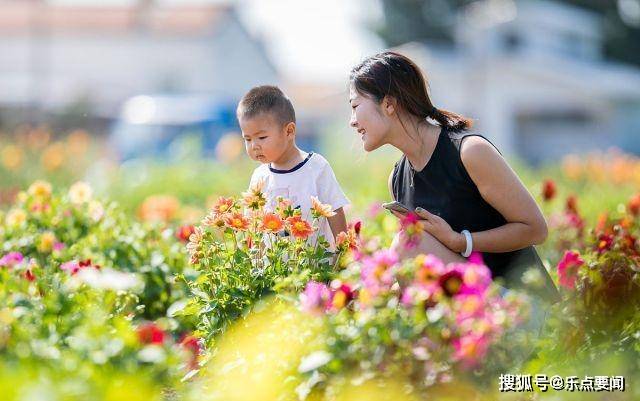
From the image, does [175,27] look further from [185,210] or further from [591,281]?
[591,281]

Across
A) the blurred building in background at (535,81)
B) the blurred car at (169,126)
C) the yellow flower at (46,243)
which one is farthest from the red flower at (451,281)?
the blurred building in background at (535,81)

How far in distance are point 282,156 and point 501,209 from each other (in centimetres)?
92

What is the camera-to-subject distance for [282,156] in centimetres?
448

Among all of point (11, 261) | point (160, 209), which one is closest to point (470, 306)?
point (11, 261)

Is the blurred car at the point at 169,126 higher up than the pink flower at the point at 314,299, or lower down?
higher up

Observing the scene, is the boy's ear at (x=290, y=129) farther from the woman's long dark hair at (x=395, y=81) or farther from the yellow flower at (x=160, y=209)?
the yellow flower at (x=160, y=209)

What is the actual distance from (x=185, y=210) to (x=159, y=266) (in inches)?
107

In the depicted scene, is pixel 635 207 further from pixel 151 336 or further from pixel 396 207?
pixel 151 336

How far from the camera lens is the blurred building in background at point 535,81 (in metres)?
36.8

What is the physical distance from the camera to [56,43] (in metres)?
42.6

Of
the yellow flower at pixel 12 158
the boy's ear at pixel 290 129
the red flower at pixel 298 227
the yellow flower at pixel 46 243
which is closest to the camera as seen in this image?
the red flower at pixel 298 227

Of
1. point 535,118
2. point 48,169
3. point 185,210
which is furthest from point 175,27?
point 185,210

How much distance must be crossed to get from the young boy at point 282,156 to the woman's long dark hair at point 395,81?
0.37 meters

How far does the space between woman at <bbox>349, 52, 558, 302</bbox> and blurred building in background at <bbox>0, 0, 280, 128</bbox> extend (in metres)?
37.6
